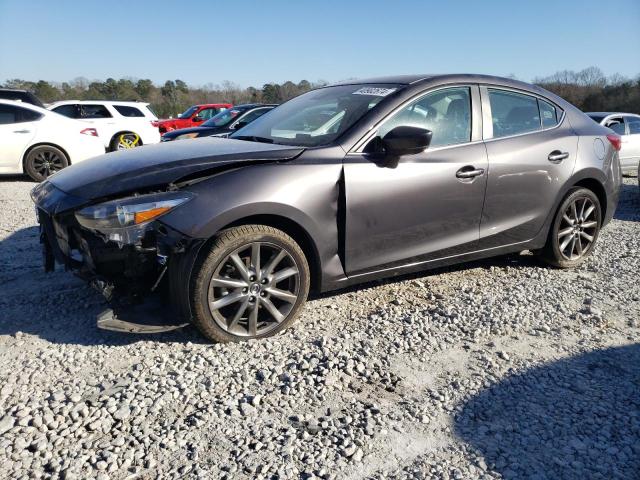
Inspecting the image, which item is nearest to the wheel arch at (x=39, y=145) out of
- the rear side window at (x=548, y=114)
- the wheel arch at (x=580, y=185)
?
the rear side window at (x=548, y=114)

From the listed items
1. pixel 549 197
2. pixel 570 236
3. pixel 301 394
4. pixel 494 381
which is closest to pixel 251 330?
pixel 301 394

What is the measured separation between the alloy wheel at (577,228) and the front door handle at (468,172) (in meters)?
1.20

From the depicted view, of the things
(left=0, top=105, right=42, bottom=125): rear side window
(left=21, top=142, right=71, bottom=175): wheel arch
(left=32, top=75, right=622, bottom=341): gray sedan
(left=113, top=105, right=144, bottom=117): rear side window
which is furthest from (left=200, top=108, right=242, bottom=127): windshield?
(left=32, top=75, right=622, bottom=341): gray sedan

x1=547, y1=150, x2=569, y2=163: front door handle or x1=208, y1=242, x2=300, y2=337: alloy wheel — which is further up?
x1=547, y1=150, x2=569, y2=163: front door handle

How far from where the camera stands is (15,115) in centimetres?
941

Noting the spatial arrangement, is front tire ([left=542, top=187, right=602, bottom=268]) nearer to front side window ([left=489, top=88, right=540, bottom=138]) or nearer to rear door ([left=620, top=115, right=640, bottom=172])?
front side window ([left=489, top=88, right=540, bottom=138])

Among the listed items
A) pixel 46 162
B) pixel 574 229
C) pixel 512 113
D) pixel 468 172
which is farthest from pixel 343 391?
pixel 46 162

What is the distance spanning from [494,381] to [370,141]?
5.62 feet

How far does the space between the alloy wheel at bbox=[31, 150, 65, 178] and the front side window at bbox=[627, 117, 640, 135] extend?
37.0 feet

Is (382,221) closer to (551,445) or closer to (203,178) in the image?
(203,178)

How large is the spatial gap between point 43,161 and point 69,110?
4.90 m

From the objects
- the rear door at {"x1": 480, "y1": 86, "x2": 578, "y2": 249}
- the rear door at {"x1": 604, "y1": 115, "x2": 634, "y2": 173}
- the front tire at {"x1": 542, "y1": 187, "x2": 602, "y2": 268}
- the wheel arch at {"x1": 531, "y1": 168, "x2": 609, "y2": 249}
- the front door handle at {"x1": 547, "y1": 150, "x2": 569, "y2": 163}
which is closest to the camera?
the rear door at {"x1": 480, "y1": 86, "x2": 578, "y2": 249}

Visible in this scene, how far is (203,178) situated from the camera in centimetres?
312

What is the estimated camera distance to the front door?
3.47 m
